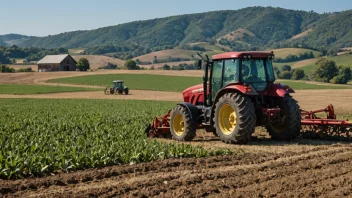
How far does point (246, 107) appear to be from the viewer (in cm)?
1137

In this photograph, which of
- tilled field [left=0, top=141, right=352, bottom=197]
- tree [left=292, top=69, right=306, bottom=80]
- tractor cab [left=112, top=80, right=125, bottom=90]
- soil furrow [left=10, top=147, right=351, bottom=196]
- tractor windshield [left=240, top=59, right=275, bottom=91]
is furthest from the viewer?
tree [left=292, top=69, right=306, bottom=80]

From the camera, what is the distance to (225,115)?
12.2 m

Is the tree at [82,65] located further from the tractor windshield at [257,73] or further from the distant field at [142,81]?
the tractor windshield at [257,73]

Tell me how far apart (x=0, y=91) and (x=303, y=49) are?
325 feet

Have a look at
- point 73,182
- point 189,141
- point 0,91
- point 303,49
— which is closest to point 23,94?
point 0,91

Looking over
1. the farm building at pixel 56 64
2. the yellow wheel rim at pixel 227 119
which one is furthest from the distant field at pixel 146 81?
the yellow wheel rim at pixel 227 119

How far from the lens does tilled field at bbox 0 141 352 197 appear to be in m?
6.66

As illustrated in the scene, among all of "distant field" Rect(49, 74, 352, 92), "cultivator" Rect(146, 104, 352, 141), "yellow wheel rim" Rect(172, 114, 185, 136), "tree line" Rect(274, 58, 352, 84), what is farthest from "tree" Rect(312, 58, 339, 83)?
"yellow wheel rim" Rect(172, 114, 185, 136)

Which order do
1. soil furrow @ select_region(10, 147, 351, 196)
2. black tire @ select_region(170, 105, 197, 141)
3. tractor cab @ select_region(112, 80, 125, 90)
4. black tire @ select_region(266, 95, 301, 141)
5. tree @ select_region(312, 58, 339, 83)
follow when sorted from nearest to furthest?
1. soil furrow @ select_region(10, 147, 351, 196)
2. black tire @ select_region(266, 95, 301, 141)
3. black tire @ select_region(170, 105, 197, 141)
4. tractor cab @ select_region(112, 80, 125, 90)
5. tree @ select_region(312, 58, 339, 83)

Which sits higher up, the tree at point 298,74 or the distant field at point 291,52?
the distant field at point 291,52

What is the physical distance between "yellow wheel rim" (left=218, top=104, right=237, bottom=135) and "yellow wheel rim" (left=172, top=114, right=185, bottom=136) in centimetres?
181

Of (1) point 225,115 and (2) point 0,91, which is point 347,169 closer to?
(1) point 225,115

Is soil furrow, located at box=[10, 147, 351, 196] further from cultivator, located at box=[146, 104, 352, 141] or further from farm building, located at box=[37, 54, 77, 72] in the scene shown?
farm building, located at box=[37, 54, 77, 72]

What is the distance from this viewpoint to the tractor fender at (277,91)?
11.7m
